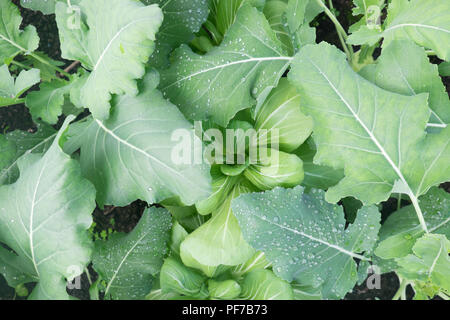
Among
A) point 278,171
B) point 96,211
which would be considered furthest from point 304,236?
point 96,211

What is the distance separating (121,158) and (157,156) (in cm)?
7

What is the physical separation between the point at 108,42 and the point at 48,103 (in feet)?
0.66

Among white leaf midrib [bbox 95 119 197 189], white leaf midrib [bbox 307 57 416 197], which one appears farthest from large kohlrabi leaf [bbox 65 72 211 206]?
white leaf midrib [bbox 307 57 416 197]

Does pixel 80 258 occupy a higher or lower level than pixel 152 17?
lower

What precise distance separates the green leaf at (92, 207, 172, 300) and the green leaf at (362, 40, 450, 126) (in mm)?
491

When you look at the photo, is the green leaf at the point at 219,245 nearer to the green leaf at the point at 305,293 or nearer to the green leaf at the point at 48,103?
the green leaf at the point at 305,293

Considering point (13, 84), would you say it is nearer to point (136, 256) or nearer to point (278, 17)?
point (136, 256)

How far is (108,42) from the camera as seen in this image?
593 mm

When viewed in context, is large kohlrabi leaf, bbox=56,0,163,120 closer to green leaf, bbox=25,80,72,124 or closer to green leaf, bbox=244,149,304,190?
green leaf, bbox=25,80,72,124

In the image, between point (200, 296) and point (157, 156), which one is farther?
point (200, 296)

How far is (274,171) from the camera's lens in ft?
2.42

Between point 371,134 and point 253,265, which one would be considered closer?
point 371,134
